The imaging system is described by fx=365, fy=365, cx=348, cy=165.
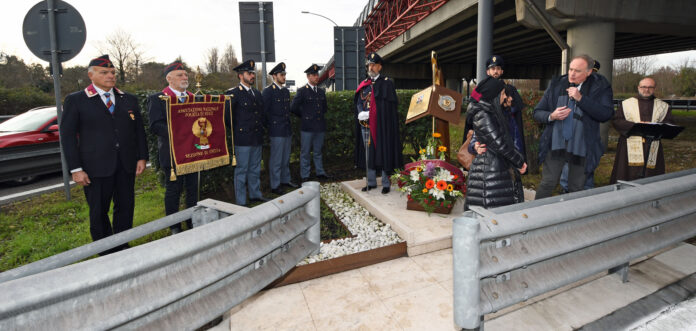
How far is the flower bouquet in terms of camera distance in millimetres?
4551

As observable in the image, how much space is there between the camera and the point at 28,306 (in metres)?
1.02

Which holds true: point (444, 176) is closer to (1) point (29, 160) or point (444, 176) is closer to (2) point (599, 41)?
(1) point (29, 160)

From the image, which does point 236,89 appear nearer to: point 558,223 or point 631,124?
point 558,223

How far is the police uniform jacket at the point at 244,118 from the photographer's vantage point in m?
5.58

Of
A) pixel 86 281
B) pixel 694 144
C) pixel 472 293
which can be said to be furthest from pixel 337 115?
pixel 694 144

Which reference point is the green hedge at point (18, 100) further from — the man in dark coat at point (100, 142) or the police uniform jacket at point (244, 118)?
the man in dark coat at point (100, 142)

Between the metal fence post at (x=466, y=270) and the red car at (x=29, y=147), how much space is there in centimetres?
893

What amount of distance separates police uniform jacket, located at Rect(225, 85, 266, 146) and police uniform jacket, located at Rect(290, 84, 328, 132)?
1.21m

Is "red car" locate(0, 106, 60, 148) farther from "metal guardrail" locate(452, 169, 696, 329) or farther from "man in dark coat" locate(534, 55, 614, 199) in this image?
"man in dark coat" locate(534, 55, 614, 199)

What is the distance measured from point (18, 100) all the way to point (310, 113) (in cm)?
2135

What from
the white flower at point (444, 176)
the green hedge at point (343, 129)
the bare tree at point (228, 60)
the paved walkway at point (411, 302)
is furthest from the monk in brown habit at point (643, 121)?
the bare tree at point (228, 60)

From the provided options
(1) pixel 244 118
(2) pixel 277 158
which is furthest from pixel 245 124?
(2) pixel 277 158

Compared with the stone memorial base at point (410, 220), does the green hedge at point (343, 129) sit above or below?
above

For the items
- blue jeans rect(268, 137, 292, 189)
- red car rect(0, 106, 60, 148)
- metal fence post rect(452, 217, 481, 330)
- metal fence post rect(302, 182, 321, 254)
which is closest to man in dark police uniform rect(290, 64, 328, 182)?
blue jeans rect(268, 137, 292, 189)
